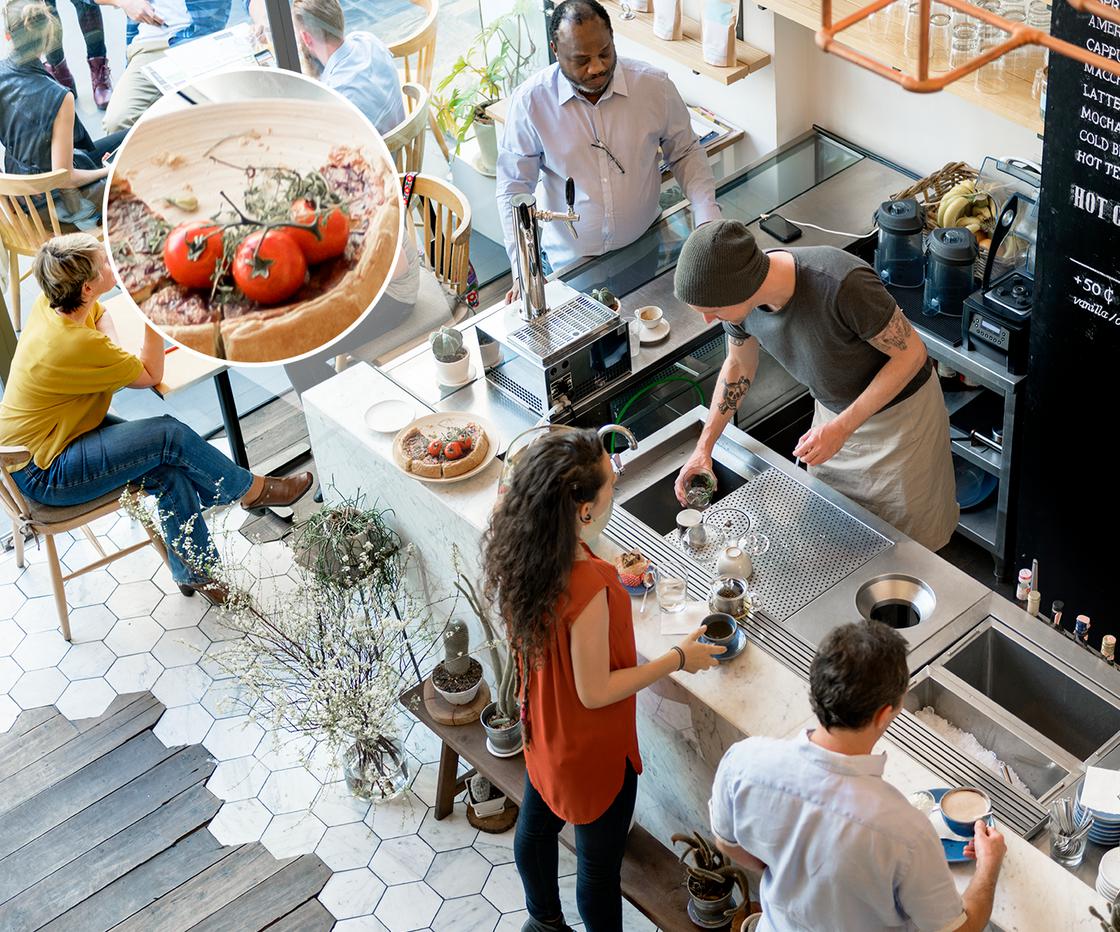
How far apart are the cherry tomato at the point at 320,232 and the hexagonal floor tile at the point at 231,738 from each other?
3.14m

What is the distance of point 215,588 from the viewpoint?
4316mm

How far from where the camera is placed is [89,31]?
174 inches

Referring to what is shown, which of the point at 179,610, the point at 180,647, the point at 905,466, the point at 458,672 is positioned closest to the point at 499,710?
the point at 458,672

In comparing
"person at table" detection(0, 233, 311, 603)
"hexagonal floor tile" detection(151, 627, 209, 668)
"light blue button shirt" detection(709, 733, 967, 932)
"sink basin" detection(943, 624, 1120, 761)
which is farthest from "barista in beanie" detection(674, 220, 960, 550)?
"hexagonal floor tile" detection(151, 627, 209, 668)

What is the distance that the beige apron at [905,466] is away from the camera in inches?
125

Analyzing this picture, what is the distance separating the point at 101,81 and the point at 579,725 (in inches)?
122

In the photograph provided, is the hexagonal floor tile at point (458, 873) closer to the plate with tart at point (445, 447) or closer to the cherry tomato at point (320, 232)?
the plate with tart at point (445, 447)

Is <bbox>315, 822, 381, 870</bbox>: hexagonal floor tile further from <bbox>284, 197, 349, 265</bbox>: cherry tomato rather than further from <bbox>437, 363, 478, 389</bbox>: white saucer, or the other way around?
<bbox>284, 197, 349, 265</bbox>: cherry tomato

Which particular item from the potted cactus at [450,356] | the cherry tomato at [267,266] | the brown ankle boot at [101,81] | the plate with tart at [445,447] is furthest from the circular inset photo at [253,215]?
the brown ankle boot at [101,81]

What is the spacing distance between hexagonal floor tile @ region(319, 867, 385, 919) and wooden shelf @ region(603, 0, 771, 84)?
9.11 feet

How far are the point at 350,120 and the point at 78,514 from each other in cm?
343

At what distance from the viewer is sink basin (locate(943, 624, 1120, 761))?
8.82 ft

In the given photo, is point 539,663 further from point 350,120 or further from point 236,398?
point 236,398

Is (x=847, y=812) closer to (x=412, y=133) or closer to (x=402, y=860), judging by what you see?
(x=402, y=860)
